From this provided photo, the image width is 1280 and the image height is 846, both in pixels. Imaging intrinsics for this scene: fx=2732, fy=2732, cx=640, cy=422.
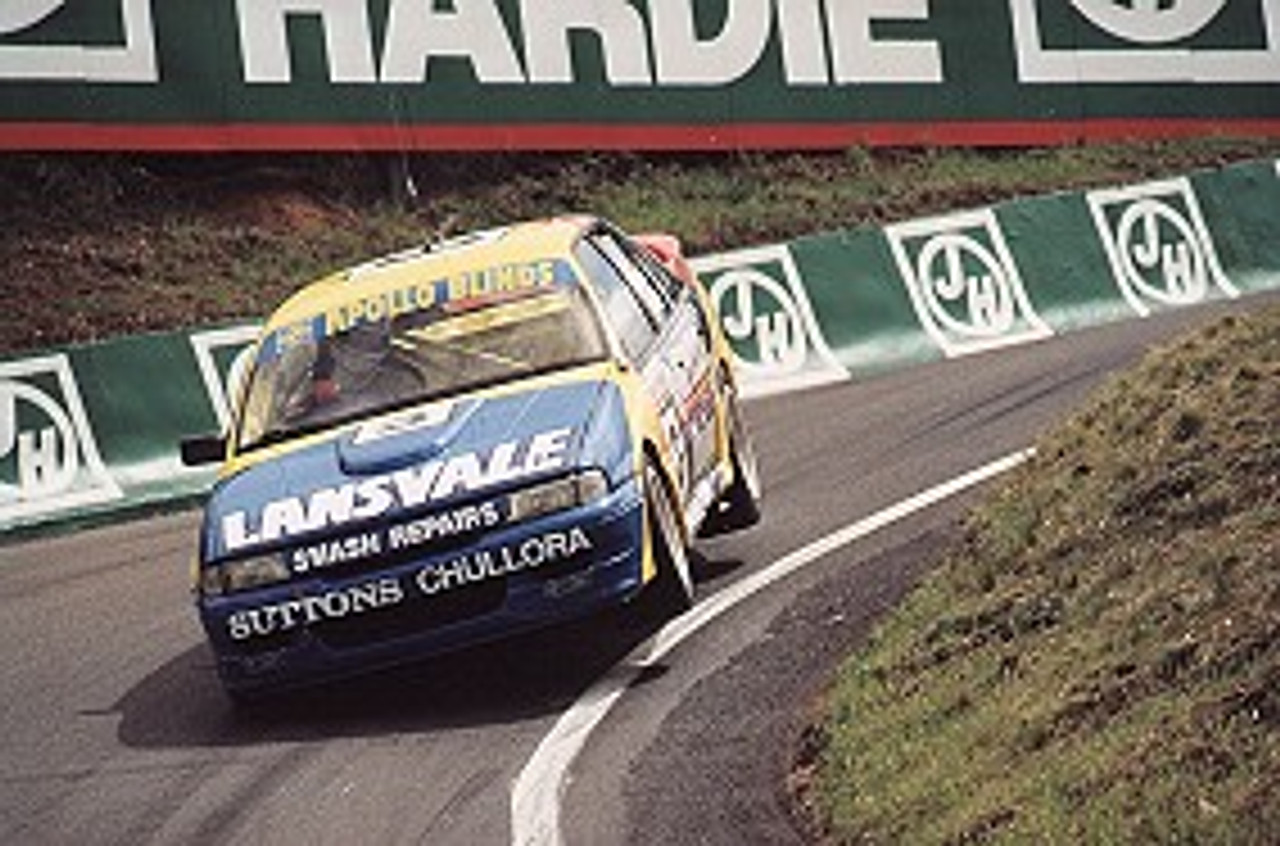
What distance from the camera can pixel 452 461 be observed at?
32.3 feet

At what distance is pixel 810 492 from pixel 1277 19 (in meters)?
14.1

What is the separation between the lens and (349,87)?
22.5 meters

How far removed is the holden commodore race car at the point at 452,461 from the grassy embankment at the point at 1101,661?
111 cm

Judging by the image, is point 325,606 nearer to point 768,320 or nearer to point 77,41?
point 768,320

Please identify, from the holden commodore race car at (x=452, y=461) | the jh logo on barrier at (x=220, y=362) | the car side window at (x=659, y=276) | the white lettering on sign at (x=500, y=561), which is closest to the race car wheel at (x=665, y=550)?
the holden commodore race car at (x=452, y=461)

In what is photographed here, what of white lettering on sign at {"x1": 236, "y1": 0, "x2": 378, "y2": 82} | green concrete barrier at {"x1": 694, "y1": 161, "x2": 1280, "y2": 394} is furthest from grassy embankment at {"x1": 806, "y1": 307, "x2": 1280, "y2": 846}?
white lettering on sign at {"x1": 236, "y1": 0, "x2": 378, "y2": 82}

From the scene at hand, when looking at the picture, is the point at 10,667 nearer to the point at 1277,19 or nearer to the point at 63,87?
the point at 63,87

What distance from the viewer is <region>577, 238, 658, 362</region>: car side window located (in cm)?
1109

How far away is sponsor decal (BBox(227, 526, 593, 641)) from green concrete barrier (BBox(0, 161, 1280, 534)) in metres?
6.66

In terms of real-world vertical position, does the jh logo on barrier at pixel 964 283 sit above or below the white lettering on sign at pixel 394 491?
below

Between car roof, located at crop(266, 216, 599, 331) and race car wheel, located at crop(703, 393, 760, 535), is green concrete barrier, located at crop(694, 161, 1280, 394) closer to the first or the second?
race car wheel, located at crop(703, 393, 760, 535)

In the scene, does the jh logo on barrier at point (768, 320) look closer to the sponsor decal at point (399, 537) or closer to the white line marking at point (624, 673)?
the white line marking at point (624, 673)

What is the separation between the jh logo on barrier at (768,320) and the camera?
18.6 m

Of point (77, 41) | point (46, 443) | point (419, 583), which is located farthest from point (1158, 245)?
point (419, 583)
